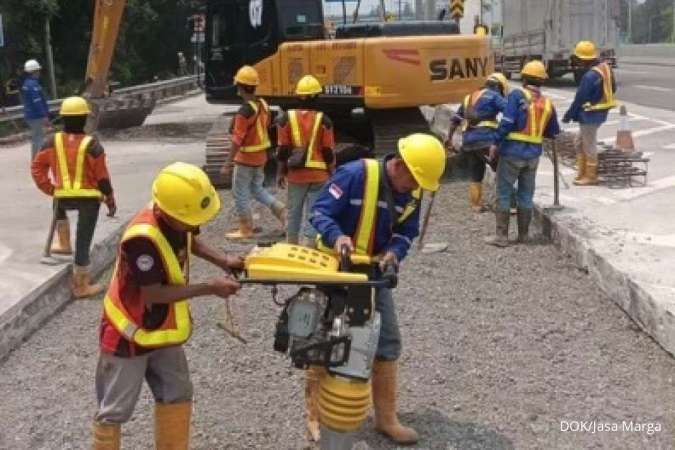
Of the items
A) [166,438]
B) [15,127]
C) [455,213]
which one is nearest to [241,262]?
[166,438]

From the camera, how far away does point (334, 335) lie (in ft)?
12.7

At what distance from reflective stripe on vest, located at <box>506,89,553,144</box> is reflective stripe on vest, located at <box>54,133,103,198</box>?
12.9 ft

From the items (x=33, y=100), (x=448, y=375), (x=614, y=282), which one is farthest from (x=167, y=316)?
(x=33, y=100)

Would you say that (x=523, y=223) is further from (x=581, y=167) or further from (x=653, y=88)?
(x=653, y=88)

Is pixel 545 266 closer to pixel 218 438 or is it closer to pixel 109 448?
pixel 218 438

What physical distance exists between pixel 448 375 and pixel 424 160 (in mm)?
1834

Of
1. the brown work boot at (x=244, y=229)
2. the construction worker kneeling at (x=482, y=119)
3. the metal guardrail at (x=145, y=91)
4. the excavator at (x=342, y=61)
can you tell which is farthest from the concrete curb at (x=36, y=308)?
the metal guardrail at (x=145, y=91)

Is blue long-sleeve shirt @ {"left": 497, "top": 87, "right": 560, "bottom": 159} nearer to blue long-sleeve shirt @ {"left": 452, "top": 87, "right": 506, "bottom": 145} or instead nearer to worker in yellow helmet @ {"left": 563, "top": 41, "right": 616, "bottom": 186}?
blue long-sleeve shirt @ {"left": 452, "top": 87, "right": 506, "bottom": 145}

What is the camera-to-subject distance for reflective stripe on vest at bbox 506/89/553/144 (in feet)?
28.2

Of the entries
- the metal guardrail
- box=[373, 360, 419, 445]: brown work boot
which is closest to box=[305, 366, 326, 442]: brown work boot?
box=[373, 360, 419, 445]: brown work boot

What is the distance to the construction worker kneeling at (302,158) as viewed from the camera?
8.16 m

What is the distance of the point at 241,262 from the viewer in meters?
3.98

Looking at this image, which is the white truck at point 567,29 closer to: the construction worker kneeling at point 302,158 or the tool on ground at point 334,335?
the construction worker kneeling at point 302,158

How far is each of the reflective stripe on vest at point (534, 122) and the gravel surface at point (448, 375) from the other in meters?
1.58
